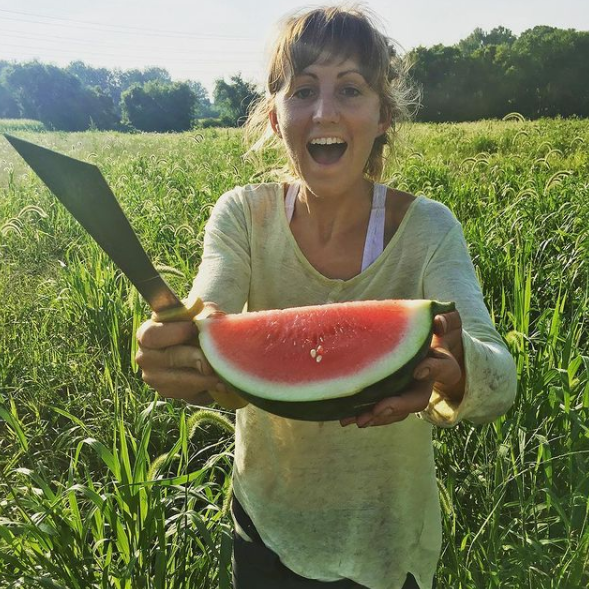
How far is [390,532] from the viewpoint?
139 centimetres

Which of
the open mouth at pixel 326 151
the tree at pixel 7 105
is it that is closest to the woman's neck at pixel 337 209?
the open mouth at pixel 326 151

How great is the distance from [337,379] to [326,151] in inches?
25.9

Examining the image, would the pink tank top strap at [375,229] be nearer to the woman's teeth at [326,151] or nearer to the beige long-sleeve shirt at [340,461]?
the beige long-sleeve shirt at [340,461]

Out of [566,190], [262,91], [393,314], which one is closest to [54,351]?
[262,91]

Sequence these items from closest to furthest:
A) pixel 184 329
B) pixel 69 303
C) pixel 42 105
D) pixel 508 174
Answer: pixel 184 329 → pixel 69 303 → pixel 508 174 → pixel 42 105

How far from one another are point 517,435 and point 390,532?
586 mm

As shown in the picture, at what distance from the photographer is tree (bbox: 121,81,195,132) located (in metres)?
57.5

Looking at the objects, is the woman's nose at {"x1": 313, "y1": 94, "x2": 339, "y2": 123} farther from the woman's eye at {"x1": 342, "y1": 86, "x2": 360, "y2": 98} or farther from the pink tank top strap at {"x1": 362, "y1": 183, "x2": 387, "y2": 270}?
the pink tank top strap at {"x1": 362, "y1": 183, "x2": 387, "y2": 270}

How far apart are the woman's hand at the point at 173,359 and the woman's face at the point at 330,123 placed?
586mm

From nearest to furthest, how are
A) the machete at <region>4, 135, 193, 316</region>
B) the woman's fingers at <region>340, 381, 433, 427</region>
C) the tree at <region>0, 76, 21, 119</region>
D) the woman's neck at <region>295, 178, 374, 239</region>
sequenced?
the machete at <region>4, 135, 193, 316</region>, the woman's fingers at <region>340, 381, 433, 427</region>, the woman's neck at <region>295, 178, 374, 239</region>, the tree at <region>0, 76, 21, 119</region>

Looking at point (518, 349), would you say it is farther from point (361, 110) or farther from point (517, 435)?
point (361, 110)

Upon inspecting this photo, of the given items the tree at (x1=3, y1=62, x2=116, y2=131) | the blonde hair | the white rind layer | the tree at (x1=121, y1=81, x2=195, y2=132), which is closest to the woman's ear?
the blonde hair

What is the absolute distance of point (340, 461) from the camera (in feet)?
4.56

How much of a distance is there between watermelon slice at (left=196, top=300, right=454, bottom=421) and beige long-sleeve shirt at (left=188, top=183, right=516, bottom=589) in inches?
8.2
